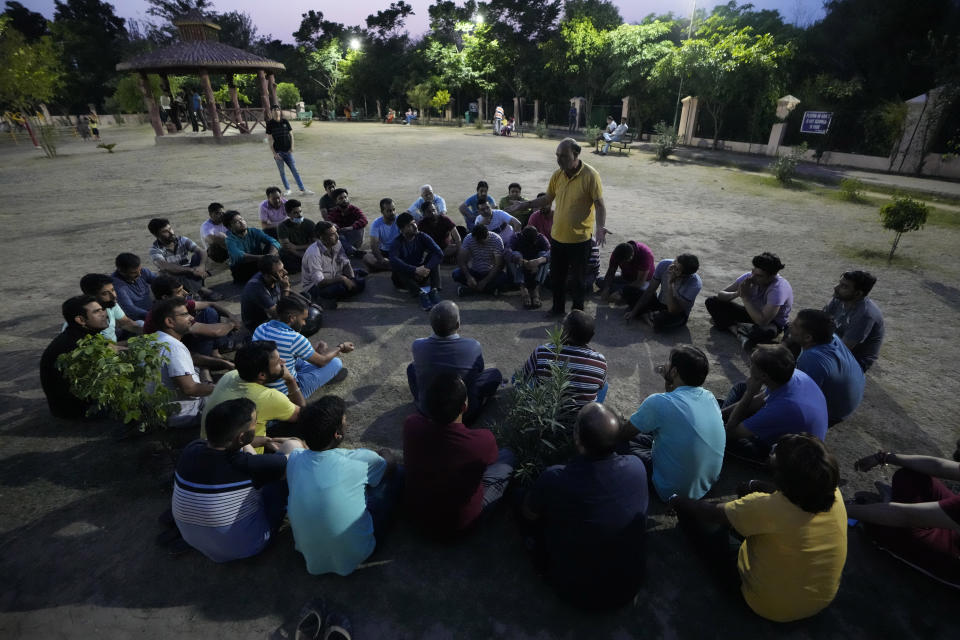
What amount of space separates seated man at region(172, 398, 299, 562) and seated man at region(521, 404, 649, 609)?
168 cm

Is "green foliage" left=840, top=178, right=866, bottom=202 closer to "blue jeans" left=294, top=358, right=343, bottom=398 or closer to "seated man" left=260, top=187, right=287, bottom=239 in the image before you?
"seated man" left=260, top=187, right=287, bottom=239

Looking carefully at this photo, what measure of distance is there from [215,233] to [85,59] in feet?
161

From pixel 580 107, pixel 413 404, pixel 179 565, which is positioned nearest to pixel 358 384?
pixel 413 404

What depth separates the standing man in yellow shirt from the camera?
5.02 m

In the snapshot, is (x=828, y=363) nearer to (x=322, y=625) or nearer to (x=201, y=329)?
(x=322, y=625)

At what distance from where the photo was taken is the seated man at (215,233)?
23.1ft

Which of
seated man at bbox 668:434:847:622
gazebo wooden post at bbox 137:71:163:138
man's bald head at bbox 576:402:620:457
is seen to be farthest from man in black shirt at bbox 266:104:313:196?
gazebo wooden post at bbox 137:71:163:138

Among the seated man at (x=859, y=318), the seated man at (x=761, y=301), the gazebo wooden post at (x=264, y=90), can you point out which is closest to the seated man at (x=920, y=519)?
the seated man at (x=859, y=318)

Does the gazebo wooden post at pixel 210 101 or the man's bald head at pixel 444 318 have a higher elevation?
the gazebo wooden post at pixel 210 101

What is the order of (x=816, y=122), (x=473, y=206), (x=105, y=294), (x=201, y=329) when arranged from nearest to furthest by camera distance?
(x=105, y=294) < (x=201, y=329) < (x=473, y=206) < (x=816, y=122)

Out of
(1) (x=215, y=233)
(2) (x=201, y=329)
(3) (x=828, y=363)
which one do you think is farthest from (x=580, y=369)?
Result: (1) (x=215, y=233)

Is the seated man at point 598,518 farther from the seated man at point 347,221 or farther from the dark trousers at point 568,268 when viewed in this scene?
the seated man at point 347,221

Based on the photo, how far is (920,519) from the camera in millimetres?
2311

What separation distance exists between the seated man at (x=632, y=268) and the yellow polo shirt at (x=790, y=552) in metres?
4.05
